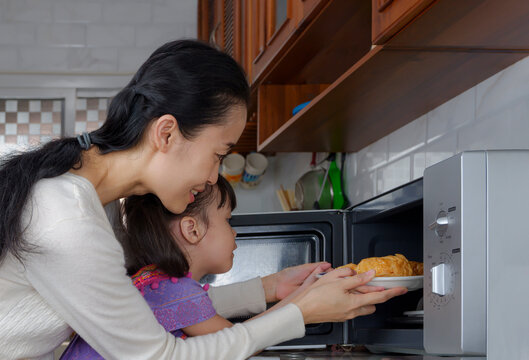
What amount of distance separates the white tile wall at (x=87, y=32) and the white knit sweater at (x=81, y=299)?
2.34 m

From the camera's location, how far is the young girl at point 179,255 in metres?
1.17

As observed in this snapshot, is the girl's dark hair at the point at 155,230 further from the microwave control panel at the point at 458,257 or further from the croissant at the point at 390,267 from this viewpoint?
the microwave control panel at the point at 458,257

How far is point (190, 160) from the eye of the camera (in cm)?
102

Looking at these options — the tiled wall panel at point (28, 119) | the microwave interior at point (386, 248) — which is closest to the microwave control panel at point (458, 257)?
the microwave interior at point (386, 248)

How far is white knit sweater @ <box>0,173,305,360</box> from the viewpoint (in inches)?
33.7

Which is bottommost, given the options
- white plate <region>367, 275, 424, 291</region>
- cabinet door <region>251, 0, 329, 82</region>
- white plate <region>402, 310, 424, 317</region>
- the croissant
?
white plate <region>402, 310, 424, 317</region>

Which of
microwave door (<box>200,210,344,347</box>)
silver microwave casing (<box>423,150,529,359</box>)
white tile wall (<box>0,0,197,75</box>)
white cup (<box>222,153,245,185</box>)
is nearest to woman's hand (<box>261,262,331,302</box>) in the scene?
microwave door (<box>200,210,344,347</box>)

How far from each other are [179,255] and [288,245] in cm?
29

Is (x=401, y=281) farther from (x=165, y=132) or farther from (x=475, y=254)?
(x=165, y=132)

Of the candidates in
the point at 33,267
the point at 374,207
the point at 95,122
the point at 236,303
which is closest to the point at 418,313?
the point at 374,207

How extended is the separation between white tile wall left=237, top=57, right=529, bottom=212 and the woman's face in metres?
0.43

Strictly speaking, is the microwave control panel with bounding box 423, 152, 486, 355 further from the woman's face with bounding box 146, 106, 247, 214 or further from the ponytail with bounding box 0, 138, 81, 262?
the ponytail with bounding box 0, 138, 81, 262

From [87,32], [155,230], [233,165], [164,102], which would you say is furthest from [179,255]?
[87,32]

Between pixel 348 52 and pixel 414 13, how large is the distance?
67 centimetres
